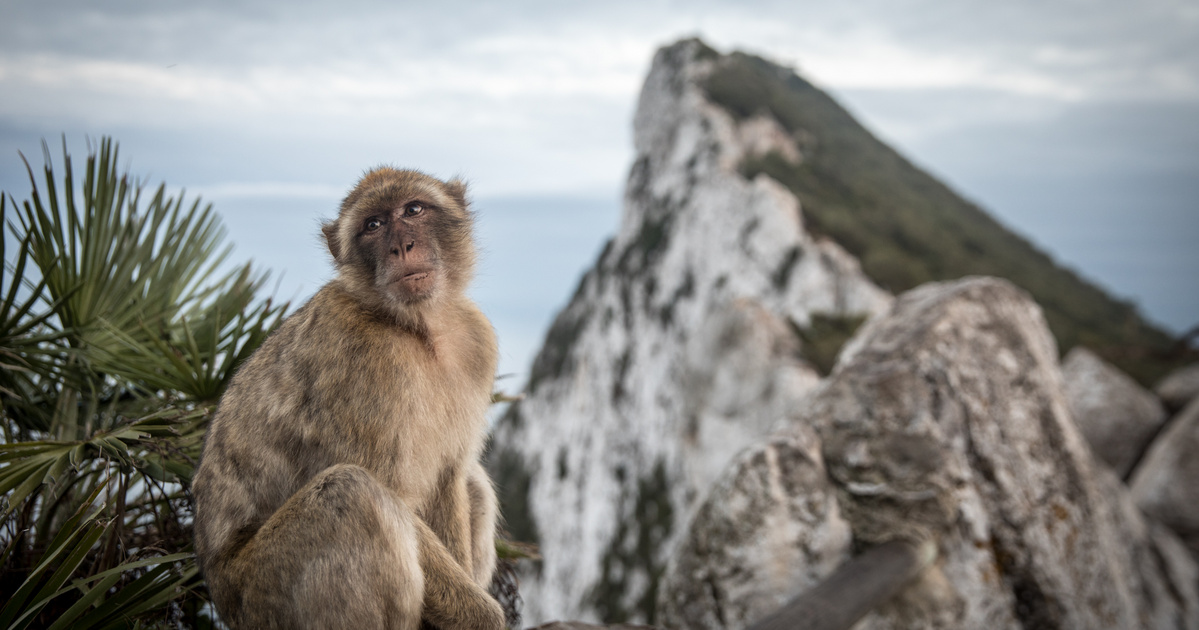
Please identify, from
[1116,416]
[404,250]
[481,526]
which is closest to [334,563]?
[481,526]

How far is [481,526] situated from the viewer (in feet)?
7.84

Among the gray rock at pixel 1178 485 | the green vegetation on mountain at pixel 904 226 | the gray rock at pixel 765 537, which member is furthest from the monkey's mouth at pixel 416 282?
the green vegetation on mountain at pixel 904 226

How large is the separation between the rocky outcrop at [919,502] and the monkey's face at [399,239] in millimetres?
1862

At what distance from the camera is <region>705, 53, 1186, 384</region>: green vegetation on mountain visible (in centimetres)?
1762

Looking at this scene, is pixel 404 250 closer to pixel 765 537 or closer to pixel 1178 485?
pixel 765 537

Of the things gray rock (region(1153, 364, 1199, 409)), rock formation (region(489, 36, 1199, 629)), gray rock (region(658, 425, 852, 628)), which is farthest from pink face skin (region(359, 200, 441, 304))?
gray rock (region(1153, 364, 1199, 409))

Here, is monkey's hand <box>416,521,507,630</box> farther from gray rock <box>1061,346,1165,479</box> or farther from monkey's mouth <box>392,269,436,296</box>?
gray rock <box>1061,346,1165,479</box>

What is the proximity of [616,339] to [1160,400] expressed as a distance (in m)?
17.5

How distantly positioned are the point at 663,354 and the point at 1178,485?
16.7m

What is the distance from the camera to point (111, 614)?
6.16 feet

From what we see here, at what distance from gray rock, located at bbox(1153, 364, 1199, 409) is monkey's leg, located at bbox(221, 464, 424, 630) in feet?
32.0

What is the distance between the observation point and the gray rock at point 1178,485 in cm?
659

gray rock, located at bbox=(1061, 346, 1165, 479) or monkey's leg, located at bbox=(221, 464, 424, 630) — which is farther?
gray rock, located at bbox=(1061, 346, 1165, 479)

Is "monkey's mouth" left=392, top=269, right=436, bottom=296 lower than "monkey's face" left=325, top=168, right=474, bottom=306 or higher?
lower
